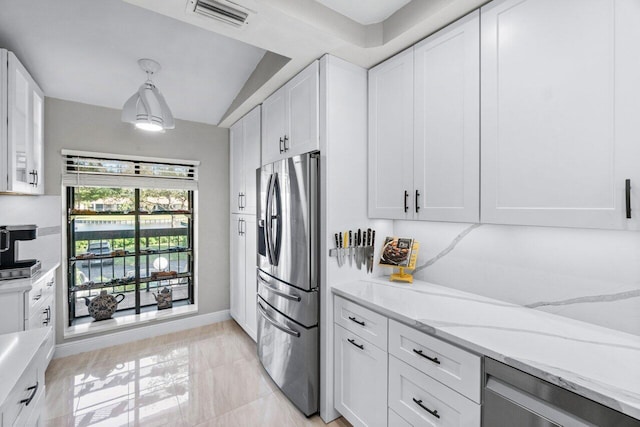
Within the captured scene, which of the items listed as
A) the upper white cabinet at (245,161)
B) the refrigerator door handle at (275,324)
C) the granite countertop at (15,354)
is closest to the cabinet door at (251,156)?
the upper white cabinet at (245,161)

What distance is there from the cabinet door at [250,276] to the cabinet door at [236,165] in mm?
354

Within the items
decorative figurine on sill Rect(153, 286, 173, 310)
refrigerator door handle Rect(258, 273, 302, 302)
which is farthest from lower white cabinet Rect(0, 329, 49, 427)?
decorative figurine on sill Rect(153, 286, 173, 310)

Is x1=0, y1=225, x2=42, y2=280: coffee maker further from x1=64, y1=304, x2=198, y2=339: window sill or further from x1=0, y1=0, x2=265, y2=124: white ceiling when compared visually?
x1=0, y1=0, x2=265, y2=124: white ceiling

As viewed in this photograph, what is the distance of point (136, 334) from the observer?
3232 mm

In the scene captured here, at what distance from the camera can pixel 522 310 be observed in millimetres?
1564

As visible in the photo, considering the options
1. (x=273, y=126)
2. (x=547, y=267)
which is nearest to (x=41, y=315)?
(x=273, y=126)

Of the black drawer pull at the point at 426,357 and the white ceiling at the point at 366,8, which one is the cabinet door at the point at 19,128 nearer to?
the white ceiling at the point at 366,8

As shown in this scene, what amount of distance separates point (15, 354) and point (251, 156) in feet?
7.62

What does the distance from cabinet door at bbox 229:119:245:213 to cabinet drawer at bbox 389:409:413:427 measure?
2.50 metres

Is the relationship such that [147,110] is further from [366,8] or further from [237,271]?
[237,271]

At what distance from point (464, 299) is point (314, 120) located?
149 centimetres

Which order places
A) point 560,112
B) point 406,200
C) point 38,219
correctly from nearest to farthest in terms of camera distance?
point 560,112 → point 406,200 → point 38,219

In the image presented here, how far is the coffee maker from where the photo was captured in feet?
6.85

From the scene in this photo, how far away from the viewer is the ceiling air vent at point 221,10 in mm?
1492
